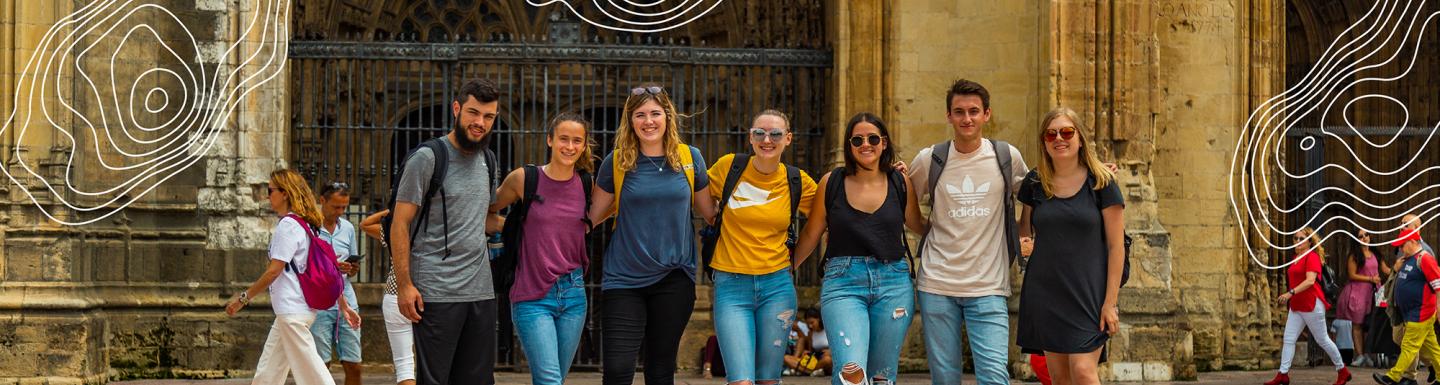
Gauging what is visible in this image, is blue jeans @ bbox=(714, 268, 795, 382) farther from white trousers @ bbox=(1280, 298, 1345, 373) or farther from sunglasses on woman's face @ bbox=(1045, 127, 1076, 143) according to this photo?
white trousers @ bbox=(1280, 298, 1345, 373)

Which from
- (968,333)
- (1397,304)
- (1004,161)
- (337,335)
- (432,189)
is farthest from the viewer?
(1397,304)

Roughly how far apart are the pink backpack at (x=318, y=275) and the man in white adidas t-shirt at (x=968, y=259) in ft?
10.9

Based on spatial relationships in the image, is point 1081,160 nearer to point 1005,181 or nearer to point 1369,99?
point 1005,181

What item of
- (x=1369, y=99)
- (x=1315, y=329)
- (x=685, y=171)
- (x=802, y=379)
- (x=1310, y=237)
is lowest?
(x=802, y=379)

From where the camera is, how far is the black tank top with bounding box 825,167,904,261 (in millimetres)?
7230

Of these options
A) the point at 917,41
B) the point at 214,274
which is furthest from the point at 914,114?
the point at 214,274

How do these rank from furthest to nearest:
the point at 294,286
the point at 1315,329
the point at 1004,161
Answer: the point at 1315,329, the point at 294,286, the point at 1004,161

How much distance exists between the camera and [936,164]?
7430mm

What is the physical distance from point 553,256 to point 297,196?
2474 millimetres

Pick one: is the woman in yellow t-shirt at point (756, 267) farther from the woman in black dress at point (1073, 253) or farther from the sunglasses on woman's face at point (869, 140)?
the woman in black dress at point (1073, 253)

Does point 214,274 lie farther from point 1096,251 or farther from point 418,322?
point 1096,251

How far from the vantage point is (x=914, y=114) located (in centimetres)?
1381

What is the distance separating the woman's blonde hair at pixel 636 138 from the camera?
7.39 metres
